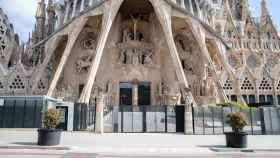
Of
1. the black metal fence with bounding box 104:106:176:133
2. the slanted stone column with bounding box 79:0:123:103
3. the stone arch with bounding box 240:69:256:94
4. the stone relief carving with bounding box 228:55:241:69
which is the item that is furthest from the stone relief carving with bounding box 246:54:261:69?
the black metal fence with bounding box 104:106:176:133

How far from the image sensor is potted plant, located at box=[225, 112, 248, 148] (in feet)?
33.0

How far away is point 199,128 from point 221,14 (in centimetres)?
4540

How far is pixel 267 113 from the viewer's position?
659 inches

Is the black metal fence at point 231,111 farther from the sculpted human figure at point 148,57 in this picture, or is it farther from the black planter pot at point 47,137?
the sculpted human figure at point 148,57

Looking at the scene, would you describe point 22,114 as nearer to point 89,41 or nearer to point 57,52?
point 89,41

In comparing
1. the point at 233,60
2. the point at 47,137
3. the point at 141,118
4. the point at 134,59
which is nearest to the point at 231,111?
the point at 141,118

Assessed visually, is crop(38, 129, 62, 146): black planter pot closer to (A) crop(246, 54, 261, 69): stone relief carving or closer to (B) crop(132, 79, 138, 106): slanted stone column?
(B) crop(132, 79, 138, 106): slanted stone column

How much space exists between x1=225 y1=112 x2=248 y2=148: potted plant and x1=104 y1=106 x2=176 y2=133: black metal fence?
7192 mm

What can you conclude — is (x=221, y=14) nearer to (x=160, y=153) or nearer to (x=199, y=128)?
(x=199, y=128)

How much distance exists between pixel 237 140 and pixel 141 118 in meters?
9.13

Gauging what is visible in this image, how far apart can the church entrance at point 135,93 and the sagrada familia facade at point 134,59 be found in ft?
0.51

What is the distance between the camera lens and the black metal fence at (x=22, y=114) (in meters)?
17.9


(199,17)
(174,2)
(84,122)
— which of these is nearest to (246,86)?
(199,17)

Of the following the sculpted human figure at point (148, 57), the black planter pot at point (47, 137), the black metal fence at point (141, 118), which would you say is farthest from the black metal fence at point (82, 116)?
the sculpted human figure at point (148, 57)
